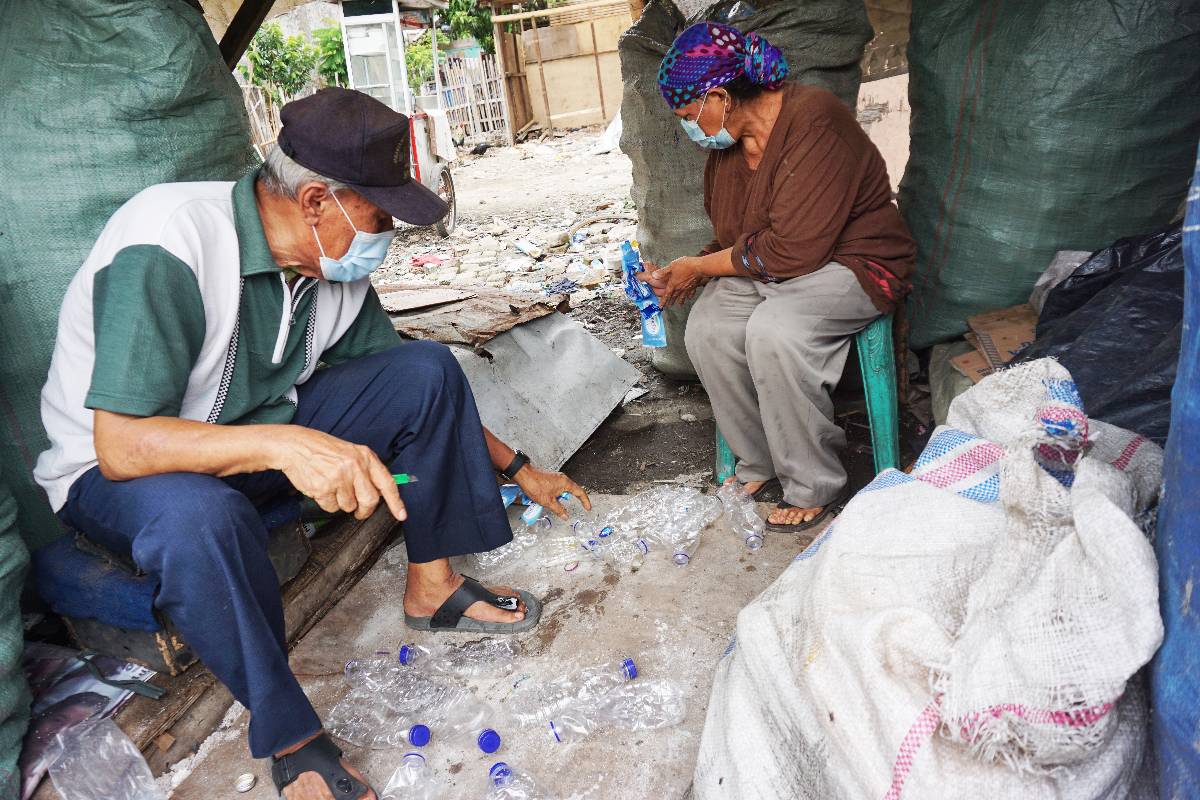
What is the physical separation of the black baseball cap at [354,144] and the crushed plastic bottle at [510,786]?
3.71 ft

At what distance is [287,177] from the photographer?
1.75 m

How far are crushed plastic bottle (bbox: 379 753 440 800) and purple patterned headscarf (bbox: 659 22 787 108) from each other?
1.84 m

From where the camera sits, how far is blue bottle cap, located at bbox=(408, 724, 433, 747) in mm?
1764

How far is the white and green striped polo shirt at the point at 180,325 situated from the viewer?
1.51 metres

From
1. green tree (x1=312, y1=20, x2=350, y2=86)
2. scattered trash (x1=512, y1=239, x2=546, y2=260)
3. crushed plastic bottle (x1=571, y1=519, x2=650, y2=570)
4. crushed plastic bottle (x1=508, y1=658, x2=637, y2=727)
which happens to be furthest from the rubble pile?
green tree (x1=312, y1=20, x2=350, y2=86)

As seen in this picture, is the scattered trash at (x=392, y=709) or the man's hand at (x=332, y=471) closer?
the man's hand at (x=332, y=471)

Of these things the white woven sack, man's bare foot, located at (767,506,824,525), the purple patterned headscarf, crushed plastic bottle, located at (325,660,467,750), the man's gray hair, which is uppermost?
the purple patterned headscarf

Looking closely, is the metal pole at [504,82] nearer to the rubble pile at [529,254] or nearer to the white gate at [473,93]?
the white gate at [473,93]

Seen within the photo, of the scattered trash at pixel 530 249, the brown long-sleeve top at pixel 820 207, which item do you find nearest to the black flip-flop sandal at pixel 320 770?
the brown long-sleeve top at pixel 820 207

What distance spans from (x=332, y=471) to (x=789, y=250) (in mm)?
1377

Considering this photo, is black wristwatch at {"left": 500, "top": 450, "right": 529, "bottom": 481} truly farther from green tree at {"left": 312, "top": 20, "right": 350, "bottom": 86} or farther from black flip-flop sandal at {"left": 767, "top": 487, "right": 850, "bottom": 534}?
green tree at {"left": 312, "top": 20, "right": 350, "bottom": 86}

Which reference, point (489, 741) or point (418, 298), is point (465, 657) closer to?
point (489, 741)

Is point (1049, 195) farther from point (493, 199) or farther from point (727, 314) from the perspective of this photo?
point (493, 199)

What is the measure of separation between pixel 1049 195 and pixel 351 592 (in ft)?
7.56
